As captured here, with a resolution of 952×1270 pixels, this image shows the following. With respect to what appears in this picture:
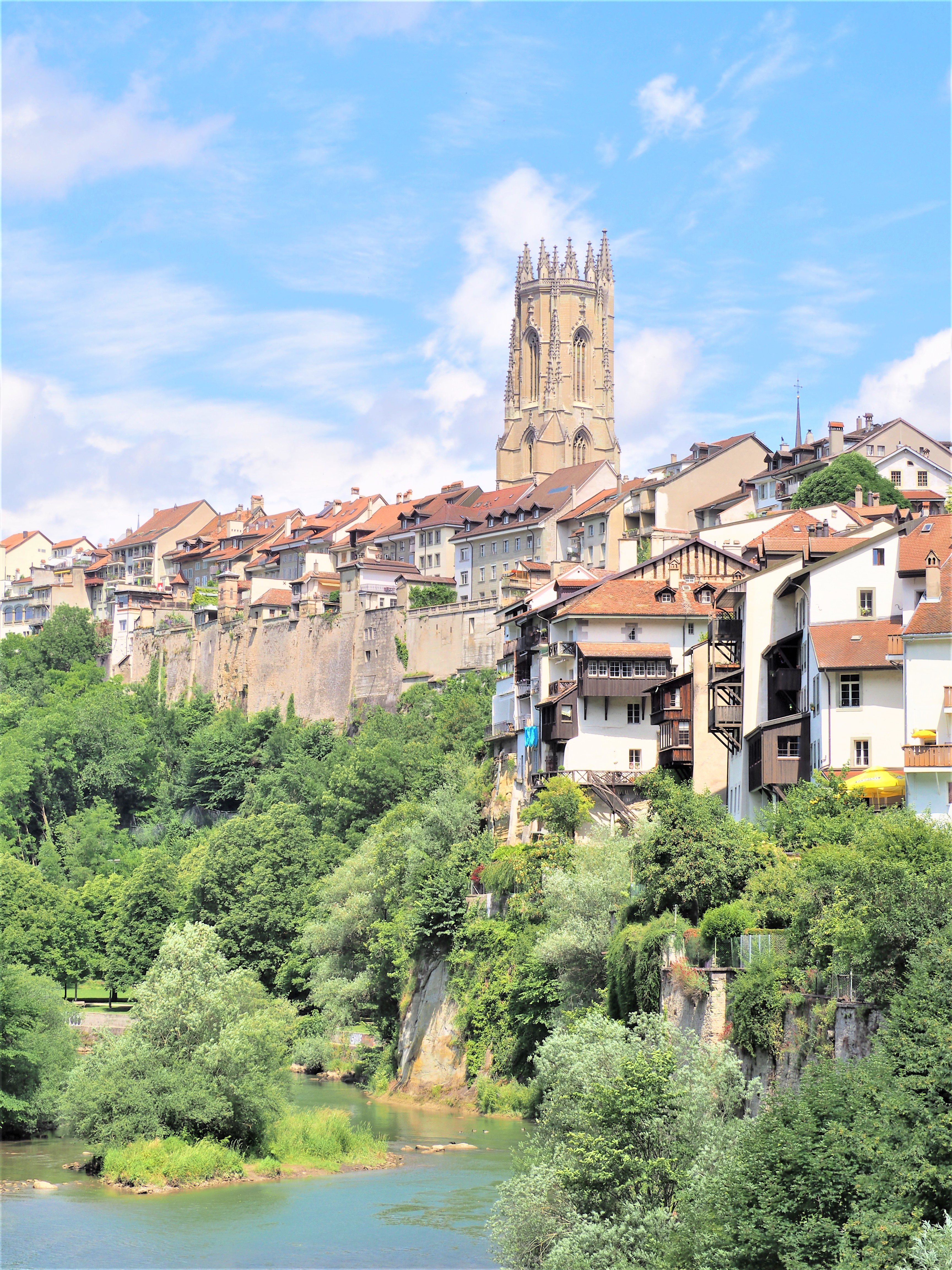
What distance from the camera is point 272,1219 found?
3903 centimetres

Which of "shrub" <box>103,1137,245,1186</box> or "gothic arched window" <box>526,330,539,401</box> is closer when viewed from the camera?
"shrub" <box>103,1137,245,1186</box>

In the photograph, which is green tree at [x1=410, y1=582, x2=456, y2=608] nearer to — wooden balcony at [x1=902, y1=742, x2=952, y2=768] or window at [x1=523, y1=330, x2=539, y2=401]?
window at [x1=523, y1=330, x2=539, y2=401]

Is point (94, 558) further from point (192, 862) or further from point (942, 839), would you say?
point (942, 839)

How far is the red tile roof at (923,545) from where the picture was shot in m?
43.5

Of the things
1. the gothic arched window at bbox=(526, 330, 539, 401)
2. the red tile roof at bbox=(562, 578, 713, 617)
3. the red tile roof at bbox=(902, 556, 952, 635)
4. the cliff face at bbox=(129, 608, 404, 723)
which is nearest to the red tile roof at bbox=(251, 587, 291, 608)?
the cliff face at bbox=(129, 608, 404, 723)

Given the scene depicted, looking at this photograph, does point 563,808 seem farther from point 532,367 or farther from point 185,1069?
point 532,367

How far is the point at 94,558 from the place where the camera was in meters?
157

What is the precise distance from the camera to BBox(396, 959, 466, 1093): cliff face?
55.9m

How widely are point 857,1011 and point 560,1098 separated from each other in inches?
227

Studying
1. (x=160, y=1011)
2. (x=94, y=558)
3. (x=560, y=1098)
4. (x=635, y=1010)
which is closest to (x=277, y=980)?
(x=160, y=1011)

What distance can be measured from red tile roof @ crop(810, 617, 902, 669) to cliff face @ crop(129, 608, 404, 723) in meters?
57.4

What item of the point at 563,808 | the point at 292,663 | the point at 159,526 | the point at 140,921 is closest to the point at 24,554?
the point at 159,526

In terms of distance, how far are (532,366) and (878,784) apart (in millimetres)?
115336

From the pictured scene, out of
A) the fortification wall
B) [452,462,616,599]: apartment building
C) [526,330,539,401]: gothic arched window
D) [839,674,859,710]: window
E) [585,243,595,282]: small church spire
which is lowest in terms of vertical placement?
[839,674,859,710]: window
